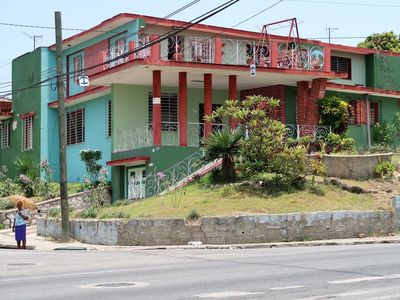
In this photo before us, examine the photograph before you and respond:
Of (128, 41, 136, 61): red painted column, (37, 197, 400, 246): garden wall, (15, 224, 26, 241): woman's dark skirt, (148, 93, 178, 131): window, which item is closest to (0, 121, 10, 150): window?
(148, 93, 178, 131): window

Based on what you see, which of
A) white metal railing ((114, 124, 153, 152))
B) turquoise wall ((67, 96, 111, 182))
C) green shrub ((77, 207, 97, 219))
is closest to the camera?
green shrub ((77, 207, 97, 219))

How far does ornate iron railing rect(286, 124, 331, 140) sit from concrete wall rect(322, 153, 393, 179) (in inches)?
168

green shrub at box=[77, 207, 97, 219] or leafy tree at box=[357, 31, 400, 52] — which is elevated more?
leafy tree at box=[357, 31, 400, 52]

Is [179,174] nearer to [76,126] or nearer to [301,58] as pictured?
[301,58]

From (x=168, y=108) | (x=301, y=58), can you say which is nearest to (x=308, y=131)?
(x=301, y=58)

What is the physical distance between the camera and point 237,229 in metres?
22.1

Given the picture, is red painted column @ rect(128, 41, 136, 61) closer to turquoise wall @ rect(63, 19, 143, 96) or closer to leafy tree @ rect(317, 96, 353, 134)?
turquoise wall @ rect(63, 19, 143, 96)

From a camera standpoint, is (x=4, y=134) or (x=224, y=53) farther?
(x=4, y=134)

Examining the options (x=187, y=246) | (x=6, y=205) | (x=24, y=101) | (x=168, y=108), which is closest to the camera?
(x=187, y=246)

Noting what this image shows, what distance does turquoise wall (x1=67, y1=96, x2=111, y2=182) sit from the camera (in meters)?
33.9

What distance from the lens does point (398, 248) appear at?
18.9 m

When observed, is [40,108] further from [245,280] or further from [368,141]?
[245,280]

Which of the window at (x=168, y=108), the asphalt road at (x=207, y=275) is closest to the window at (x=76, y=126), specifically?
the window at (x=168, y=108)

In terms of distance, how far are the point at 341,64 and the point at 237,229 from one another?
17.9 m
